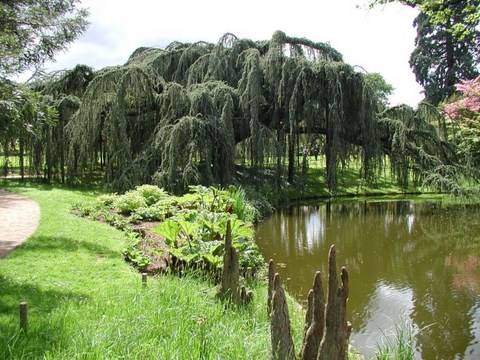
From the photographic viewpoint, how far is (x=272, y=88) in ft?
51.9

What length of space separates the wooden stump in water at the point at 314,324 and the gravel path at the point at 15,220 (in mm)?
4771

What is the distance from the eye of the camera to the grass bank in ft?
11.6

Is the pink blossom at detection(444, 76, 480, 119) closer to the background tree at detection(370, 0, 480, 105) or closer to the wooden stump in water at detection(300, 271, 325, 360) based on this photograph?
the background tree at detection(370, 0, 480, 105)

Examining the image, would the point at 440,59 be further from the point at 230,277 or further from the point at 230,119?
the point at 230,277

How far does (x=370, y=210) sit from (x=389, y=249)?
5826 millimetres

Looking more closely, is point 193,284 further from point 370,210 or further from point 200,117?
point 370,210

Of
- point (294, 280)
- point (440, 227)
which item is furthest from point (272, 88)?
point (294, 280)

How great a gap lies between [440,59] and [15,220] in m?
33.2

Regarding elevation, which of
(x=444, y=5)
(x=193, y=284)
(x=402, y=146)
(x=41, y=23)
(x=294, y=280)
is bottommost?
(x=294, y=280)

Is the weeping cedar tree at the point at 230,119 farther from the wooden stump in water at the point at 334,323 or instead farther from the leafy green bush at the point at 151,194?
the wooden stump in water at the point at 334,323

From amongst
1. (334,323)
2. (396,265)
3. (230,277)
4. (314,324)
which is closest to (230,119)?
Result: (396,265)

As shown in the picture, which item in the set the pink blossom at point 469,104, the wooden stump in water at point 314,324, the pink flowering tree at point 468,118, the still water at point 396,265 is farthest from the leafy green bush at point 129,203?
the pink blossom at point 469,104

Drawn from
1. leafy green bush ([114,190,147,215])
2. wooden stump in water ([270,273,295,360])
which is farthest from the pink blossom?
wooden stump in water ([270,273,295,360])

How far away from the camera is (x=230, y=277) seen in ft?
15.7
